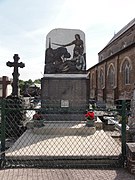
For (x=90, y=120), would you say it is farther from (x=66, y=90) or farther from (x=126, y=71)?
(x=126, y=71)

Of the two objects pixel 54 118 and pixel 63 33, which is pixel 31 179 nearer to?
pixel 54 118

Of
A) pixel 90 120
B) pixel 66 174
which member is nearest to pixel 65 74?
pixel 90 120

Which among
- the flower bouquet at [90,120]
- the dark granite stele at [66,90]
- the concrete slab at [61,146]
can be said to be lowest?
the concrete slab at [61,146]

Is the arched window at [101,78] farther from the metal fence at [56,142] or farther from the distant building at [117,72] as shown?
the metal fence at [56,142]

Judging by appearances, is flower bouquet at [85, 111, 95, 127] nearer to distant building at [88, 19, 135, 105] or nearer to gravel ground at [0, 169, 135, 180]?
gravel ground at [0, 169, 135, 180]

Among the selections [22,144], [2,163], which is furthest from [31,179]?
[22,144]

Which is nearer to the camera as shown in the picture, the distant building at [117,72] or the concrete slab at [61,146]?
the concrete slab at [61,146]

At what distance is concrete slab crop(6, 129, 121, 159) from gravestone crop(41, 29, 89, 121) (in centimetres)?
244

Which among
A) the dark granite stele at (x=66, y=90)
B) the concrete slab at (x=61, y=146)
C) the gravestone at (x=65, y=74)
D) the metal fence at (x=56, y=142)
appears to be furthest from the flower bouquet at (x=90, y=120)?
the dark granite stele at (x=66, y=90)

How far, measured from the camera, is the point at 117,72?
27.6m

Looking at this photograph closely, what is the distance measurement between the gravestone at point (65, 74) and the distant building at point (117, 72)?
9.42 meters

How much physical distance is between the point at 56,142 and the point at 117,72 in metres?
Result: 22.0

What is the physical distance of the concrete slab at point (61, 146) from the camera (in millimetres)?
5527

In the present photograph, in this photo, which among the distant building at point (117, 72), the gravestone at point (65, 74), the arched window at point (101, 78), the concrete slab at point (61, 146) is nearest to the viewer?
the concrete slab at point (61, 146)
